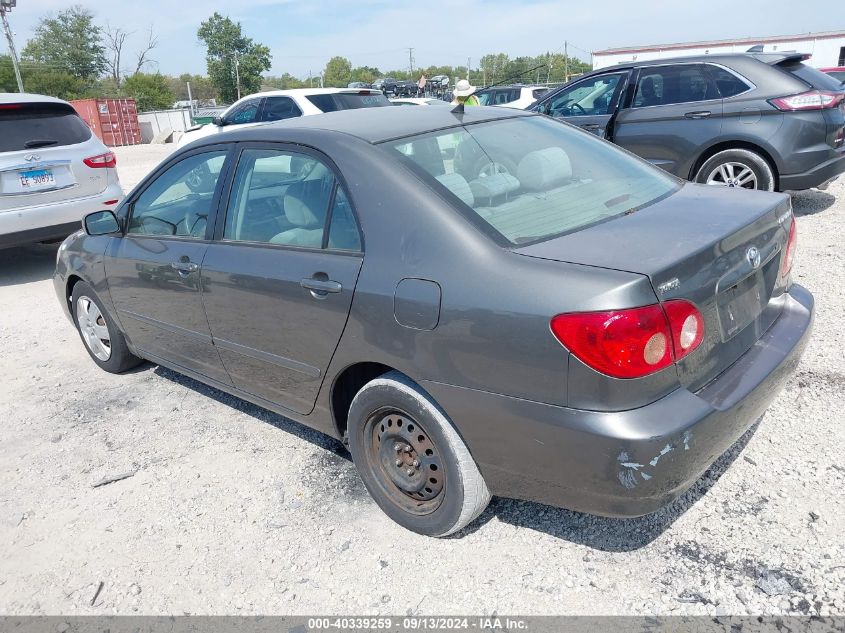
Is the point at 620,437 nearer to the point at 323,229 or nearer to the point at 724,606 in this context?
the point at 724,606

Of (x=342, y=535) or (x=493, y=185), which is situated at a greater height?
(x=493, y=185)

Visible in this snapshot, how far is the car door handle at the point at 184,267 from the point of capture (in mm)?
3323

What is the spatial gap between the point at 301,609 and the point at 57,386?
9.65ft

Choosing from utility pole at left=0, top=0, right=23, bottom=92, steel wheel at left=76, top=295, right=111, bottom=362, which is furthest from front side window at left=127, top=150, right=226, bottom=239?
utility pole at left=0, top=0, right=23, bottom=92

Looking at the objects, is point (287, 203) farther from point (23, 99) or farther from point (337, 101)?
point (337, 101)

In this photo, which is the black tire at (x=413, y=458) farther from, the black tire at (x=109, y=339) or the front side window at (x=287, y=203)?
the black tire at (x=109, y=339)

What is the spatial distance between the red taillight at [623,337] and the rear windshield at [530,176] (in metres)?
0.45

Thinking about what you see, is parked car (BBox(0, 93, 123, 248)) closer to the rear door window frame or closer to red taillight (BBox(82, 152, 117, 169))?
red taillight (BBox(82, 152, 117, 169))

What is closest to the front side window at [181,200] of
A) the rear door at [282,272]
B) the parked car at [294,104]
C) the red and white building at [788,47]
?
the rear door at [282,272]

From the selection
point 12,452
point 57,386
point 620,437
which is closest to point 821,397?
point 620,437

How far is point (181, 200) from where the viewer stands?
12.0ft

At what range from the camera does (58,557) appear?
2799mm

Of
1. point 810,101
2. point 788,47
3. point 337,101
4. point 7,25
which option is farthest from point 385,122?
point 788,47

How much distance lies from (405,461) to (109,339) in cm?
268
